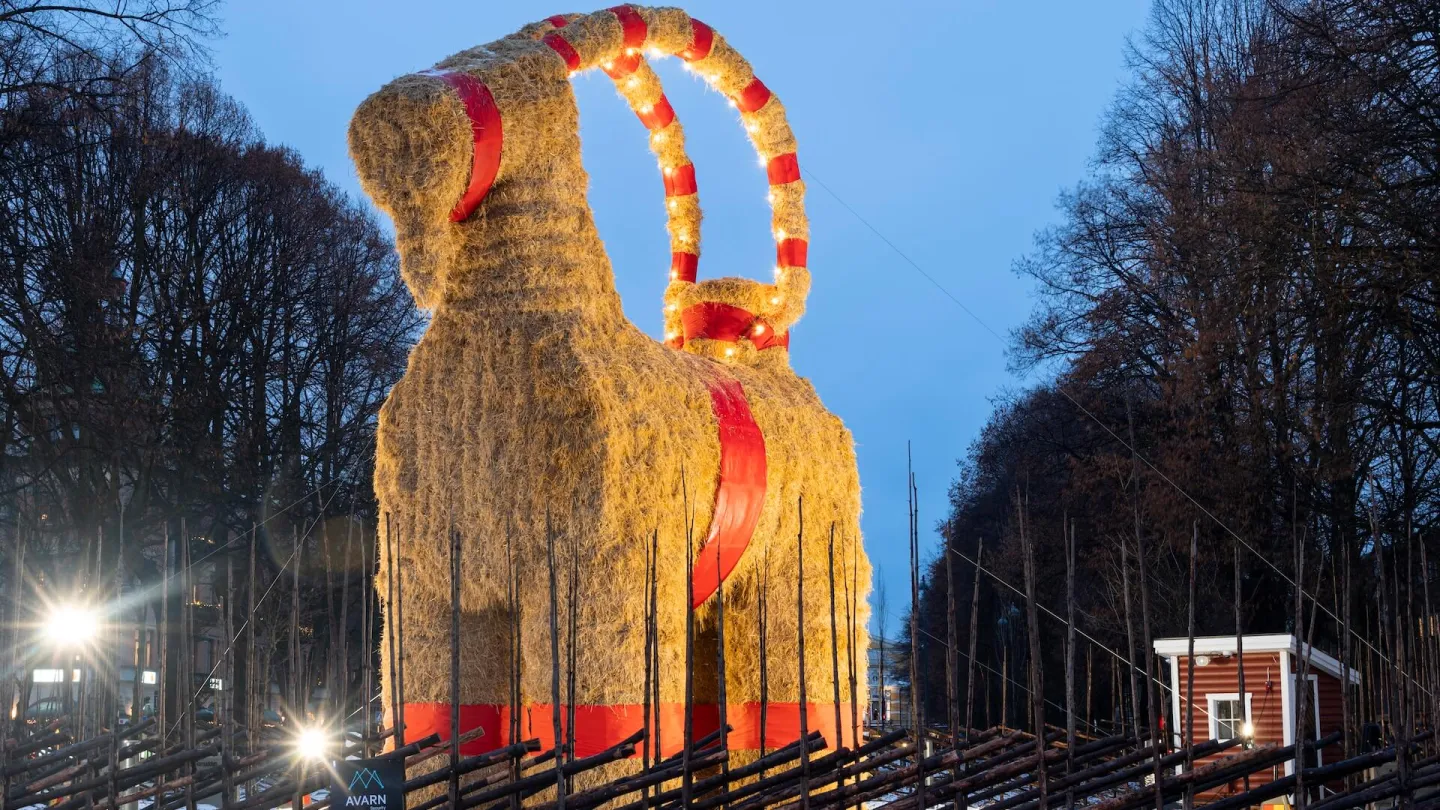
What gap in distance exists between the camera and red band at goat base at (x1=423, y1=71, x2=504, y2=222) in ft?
23.5

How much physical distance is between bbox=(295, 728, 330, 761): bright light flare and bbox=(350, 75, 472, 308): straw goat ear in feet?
7.05

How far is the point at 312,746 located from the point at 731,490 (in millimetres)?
2538

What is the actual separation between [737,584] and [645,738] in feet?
6.49

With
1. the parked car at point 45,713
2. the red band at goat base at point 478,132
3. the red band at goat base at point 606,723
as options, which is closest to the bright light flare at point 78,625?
the parked car at point 45,713

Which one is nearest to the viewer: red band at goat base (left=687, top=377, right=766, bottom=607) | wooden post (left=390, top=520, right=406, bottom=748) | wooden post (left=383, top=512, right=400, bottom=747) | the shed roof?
wooden post (left=390, top=520, right=406, bottom=748)

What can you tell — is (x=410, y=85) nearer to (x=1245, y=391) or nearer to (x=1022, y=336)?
(x=1245, y=391)

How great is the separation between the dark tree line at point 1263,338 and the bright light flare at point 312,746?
5421 mm

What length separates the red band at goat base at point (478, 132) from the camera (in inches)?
282

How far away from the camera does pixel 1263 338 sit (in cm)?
1797

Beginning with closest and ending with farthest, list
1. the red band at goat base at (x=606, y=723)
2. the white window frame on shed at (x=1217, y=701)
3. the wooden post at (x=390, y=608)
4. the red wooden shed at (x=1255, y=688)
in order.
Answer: the red band at goat base at (x=606, y=723) → the wooden post at (x=390, y=608) → the red wooden shed at (x=1255, y=688) → the white window frame on shed at (x=1217, y=701)

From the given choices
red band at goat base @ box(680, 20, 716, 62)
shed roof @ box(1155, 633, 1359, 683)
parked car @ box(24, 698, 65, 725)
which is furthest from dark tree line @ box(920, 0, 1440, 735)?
parked car @ box(24, 698, 65, 725)

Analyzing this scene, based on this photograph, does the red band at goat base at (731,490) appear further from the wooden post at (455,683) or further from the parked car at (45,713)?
the parked car at (45,713)

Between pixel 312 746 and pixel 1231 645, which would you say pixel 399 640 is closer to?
pixel 312 746

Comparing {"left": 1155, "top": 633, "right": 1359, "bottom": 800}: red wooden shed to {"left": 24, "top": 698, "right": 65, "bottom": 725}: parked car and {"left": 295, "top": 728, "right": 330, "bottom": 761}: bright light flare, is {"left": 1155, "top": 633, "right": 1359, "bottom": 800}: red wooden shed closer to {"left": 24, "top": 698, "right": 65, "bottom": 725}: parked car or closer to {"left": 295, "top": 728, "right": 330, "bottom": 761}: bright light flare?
{"left": 295, "top": 728, "right": 330, "bottom": 761}: bright light flare
